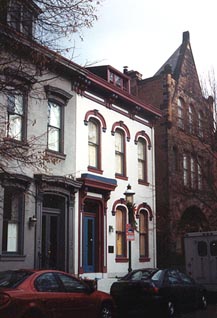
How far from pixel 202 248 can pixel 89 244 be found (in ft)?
15.5

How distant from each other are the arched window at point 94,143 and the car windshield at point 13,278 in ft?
35.7

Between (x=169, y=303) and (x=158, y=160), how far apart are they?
1481 cm

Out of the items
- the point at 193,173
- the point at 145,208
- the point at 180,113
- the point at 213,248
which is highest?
the point at 180,113

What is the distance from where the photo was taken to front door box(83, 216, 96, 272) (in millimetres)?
20891

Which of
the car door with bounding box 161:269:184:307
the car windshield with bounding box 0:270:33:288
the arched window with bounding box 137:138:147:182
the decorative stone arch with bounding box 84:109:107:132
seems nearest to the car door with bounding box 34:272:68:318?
the car windshield with bounding box 0:270:33:288

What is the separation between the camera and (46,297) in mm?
10734

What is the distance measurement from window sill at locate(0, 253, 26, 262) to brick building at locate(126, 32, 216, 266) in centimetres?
1127

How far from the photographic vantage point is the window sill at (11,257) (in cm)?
1648

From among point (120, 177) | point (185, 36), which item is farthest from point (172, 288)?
point (185, 36)

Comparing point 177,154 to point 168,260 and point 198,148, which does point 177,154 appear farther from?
point 168,260

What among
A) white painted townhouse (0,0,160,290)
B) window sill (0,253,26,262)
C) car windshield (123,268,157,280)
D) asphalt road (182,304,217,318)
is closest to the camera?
asphalt road (182,304,217,318)

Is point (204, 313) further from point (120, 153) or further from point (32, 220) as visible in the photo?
point (120, 153)

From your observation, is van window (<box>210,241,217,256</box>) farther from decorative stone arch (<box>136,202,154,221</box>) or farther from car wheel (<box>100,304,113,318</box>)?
car wheel (<box>100,304,113,318</box>)

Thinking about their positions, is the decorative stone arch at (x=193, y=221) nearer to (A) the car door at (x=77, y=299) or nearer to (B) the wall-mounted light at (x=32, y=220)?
(B) the wall-mounted light at (x=32, y=220)
